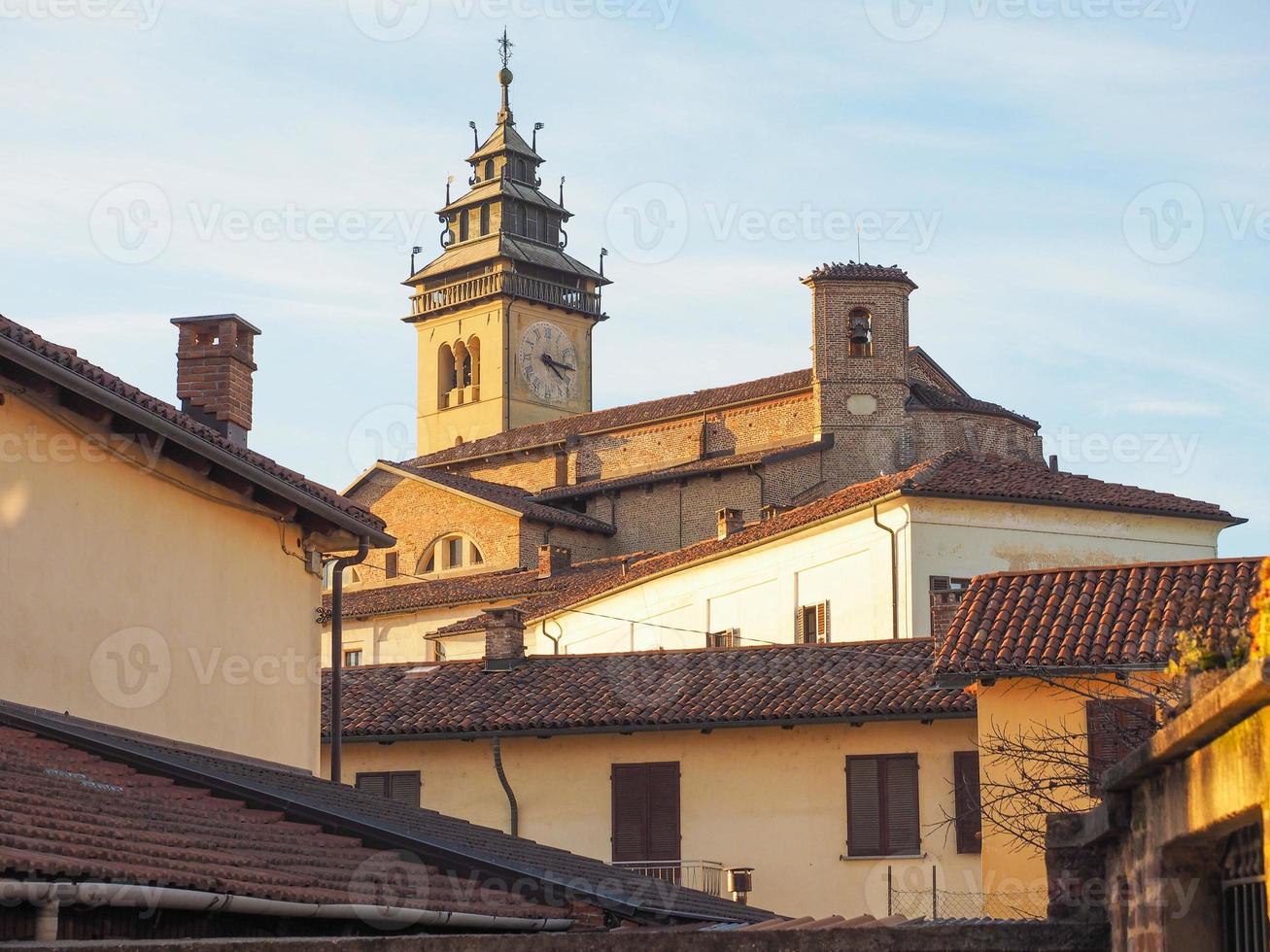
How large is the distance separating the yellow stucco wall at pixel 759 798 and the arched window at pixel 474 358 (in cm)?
5518

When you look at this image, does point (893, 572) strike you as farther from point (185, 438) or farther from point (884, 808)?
point (185, 438)

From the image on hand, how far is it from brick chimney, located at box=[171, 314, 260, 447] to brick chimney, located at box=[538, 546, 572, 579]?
29.6 metres

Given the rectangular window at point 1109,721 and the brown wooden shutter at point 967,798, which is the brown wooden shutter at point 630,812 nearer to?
the brown wooden shutter at point 967,798

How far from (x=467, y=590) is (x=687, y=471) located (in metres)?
7.04

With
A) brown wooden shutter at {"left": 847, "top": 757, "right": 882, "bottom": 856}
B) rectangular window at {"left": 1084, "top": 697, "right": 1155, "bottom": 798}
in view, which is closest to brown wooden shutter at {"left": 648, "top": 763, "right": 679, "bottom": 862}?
brown wooden shutter at {"left": 847, "top": 757, "right": 882, "bottom": 856}

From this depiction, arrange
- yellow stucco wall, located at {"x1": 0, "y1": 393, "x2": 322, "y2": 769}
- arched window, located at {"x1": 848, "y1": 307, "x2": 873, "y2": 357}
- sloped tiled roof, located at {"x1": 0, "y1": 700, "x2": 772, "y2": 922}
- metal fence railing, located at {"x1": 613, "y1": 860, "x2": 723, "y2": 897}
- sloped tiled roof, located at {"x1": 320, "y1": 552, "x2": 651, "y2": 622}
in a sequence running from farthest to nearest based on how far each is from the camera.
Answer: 1. arched window, located at {"x1": 848, "y1": 307, "x2": 873, "y2": 357}
2. sloped tiled roof, located at {"x1": 320, "y1": 552, "x2": 651, "y2": 622}
3. metal fence railing, located at {"x1": 613, "y1": 860, "x2": 723, "y2": 897}
4. yellow stucco wall, located at {"x1": 0, "y1": 393, "x2": 322, "y2": 769}
5. sloped tiled roof, located at {"x1": 0, "y1": 700, "x2": 772, "y2": 922}

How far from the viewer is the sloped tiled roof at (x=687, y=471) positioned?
165 feet

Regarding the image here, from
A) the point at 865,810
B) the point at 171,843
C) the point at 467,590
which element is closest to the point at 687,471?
the point at 467,590

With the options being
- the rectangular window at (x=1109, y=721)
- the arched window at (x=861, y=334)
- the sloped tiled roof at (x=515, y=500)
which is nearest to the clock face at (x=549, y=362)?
the sloped tiled roof at (x=515, y=500)

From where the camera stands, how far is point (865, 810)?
916 inches

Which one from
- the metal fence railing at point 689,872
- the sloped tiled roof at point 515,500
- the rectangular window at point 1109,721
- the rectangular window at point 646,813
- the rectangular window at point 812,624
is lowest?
the metal fence railing at point 689,872

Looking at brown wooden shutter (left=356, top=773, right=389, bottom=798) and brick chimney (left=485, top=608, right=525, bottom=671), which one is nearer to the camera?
brown wooden shutter (left=356, top=773, right=389, bottom=798)

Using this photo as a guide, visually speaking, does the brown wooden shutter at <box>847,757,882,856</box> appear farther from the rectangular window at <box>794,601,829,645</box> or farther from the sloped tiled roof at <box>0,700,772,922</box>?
the rectangular window at <box>794,601,829,645</box>

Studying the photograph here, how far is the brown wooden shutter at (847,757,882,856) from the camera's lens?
76.2 ft
